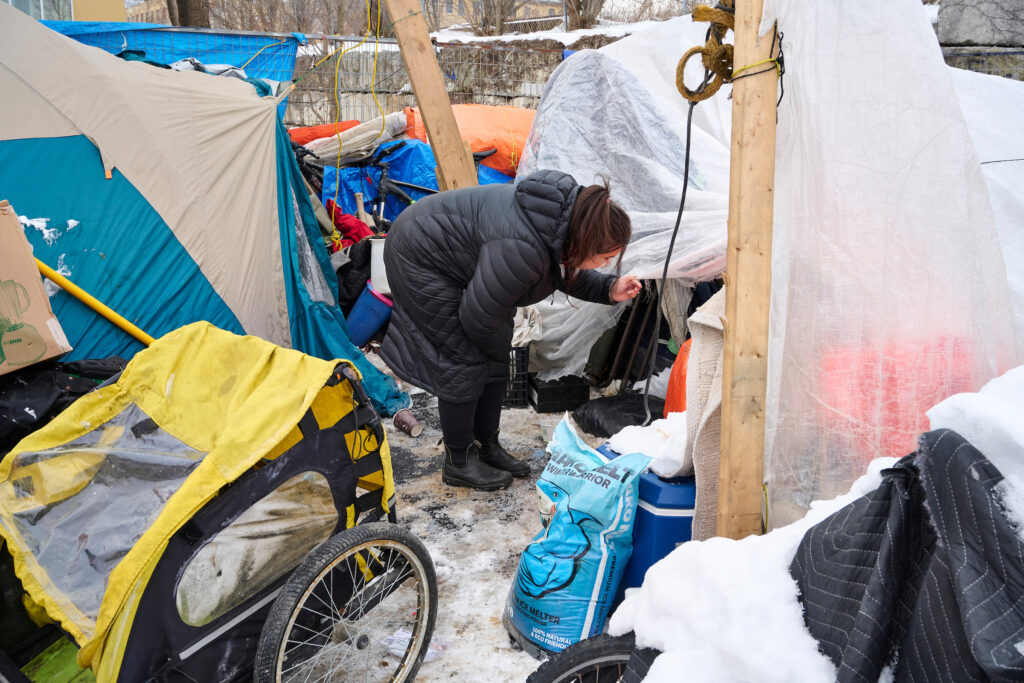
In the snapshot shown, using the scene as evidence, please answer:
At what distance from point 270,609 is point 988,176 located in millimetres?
2955

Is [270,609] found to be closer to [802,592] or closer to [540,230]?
[802,592]

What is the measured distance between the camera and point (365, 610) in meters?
1.81

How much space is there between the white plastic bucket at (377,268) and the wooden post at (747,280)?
3.06 m

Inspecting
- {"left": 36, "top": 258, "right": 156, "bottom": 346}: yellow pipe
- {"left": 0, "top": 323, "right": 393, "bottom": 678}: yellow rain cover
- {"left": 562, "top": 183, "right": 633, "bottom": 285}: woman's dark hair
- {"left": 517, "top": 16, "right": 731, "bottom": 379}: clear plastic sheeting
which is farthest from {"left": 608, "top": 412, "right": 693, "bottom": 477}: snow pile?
Result: {"left": 36, "top": 258, "right": 156, "bottom": 346}: yellow pipe

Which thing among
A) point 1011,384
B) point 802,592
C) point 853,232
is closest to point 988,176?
point 853,232

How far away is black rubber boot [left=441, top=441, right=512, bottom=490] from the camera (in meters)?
2.92

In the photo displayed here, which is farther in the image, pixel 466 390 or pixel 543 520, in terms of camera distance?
pixel 466 390

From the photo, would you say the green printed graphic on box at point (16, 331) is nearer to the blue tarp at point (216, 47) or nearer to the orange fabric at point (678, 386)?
the orange fabric at point (678, 386)

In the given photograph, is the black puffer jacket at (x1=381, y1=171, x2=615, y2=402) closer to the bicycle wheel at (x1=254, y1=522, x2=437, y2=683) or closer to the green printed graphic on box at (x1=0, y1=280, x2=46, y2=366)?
the bicycle wheel at (x1=254, y1=522, x2=437, y2=683)

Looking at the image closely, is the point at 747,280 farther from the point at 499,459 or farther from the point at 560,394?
the point at 560,394

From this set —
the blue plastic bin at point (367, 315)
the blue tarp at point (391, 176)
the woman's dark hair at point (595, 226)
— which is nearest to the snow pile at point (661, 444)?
the woman's dark hair at point (595, 226)

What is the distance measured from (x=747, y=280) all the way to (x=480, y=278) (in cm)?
114

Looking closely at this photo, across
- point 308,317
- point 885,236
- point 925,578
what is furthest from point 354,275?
point 925,578

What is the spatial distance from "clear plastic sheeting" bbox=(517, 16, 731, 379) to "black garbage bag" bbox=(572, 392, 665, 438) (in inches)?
11.7
